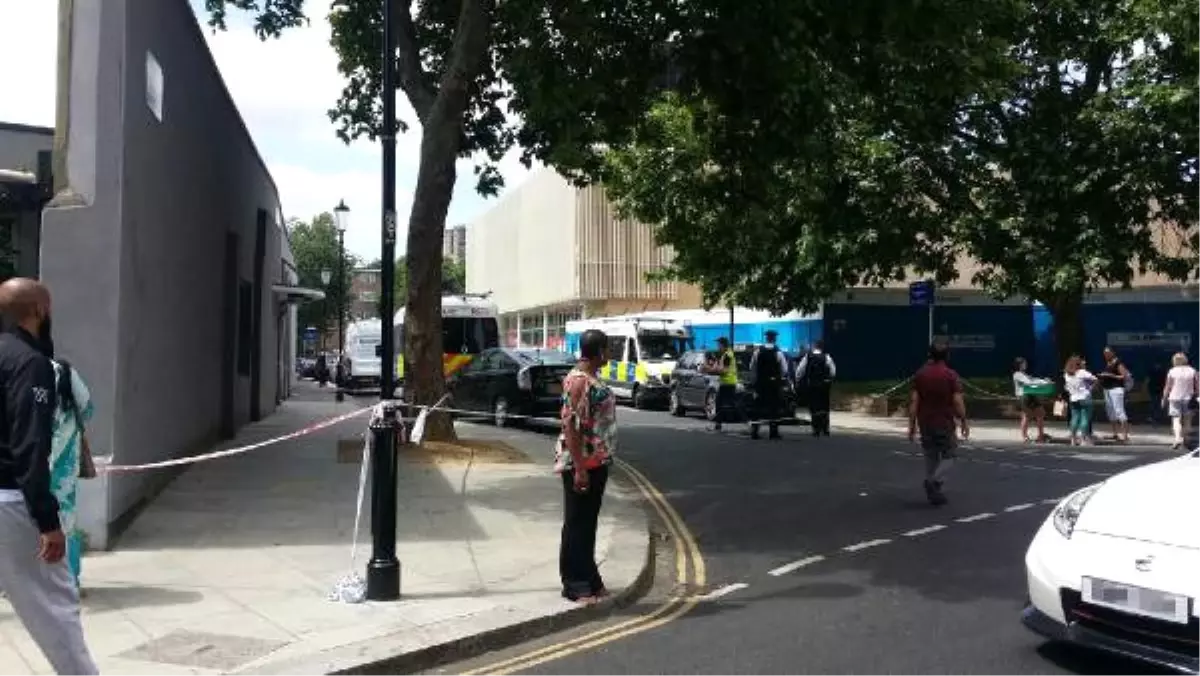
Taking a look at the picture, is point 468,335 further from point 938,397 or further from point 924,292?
point 938,397

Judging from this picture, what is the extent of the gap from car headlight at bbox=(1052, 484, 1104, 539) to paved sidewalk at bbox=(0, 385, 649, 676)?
2.90 meters

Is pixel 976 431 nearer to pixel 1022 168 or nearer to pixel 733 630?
pixel 1022 168

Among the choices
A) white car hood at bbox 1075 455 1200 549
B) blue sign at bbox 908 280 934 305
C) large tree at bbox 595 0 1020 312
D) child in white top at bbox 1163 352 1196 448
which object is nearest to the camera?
white car hood at bbox 1075 455 1200 549

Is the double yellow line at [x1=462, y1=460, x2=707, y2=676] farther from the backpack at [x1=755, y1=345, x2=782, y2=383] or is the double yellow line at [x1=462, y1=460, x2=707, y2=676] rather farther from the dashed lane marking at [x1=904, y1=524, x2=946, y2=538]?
the backpack at [x1=755, y1=345, x2=782, y2=383]

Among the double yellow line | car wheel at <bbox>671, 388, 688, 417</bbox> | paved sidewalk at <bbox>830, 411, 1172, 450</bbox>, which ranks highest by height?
car wheel at <bbox>671, 388, 688, 417</bbox>

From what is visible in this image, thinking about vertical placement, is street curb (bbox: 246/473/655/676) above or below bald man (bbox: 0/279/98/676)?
below

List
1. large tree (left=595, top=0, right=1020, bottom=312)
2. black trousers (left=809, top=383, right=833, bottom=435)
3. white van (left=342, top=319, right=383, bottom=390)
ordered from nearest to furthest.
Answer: large tree (left=595, top=0, right=1020, bottom=312), black trousers (left=809, top=383, right=833, bottom=435), white van (left=342, top=319, right=383, bottom=390)

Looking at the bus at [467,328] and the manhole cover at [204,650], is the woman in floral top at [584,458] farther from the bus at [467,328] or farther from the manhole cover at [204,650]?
the bus at [467,328]

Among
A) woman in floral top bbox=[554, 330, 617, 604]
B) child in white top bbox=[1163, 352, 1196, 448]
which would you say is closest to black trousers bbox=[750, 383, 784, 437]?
child in white top bbox=[1163, 352, 1196, 448]

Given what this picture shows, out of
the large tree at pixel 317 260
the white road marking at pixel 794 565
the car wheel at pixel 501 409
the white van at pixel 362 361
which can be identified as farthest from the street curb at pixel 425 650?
the large tree at pixel 317 260

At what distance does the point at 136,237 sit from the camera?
30.2 feet

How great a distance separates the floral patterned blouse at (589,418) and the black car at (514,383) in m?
12.6

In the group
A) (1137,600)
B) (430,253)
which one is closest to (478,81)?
(430,253)

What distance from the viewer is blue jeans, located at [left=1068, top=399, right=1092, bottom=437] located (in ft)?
65.8
